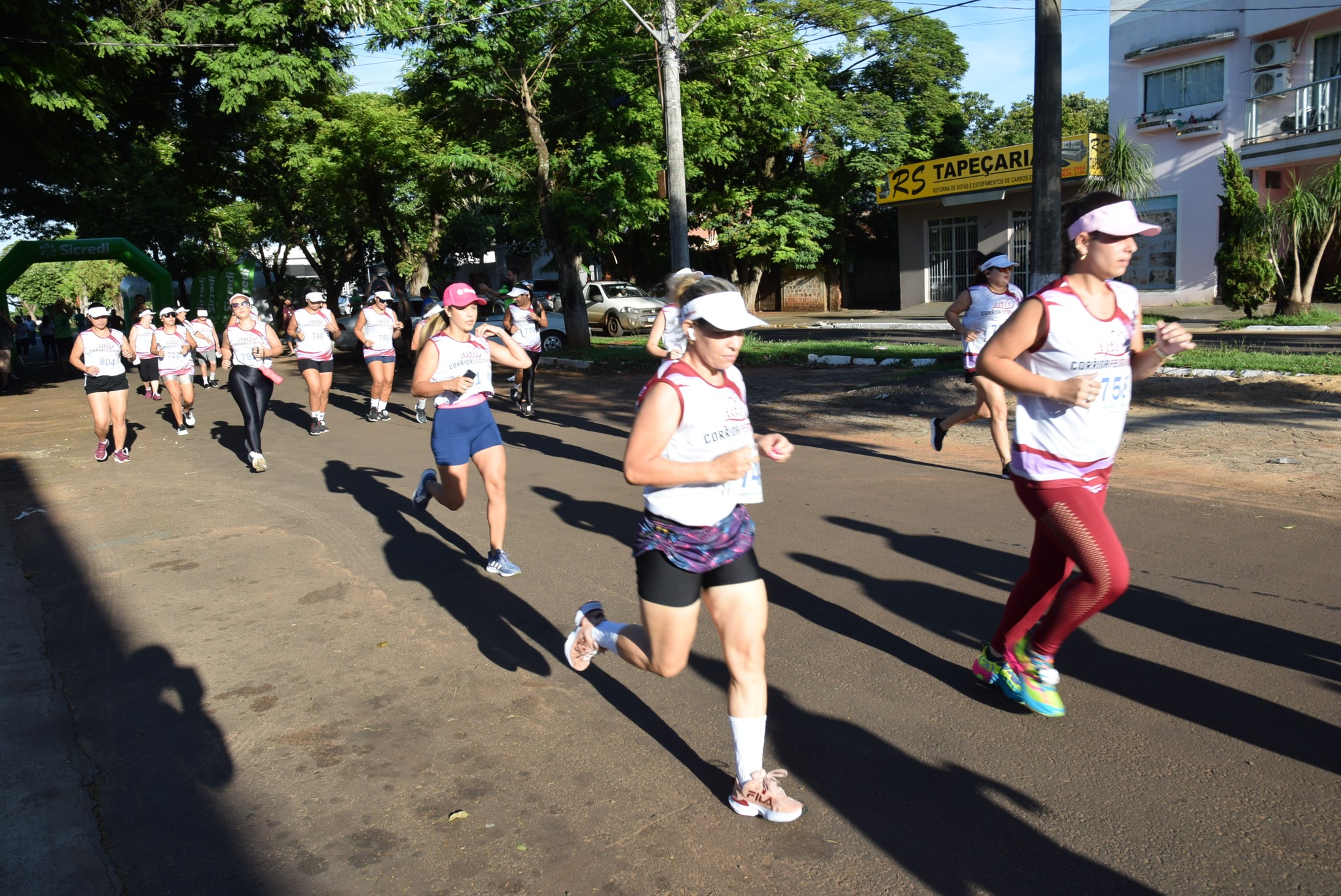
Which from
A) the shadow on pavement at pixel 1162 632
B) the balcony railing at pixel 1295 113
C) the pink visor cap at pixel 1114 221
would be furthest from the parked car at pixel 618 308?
the pink visor cap at pixel 1114 221

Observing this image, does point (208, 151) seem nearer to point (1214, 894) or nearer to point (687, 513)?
point (687, 513)

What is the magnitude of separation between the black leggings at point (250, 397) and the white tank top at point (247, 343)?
0.26 ft

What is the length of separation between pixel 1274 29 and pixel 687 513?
28.3 meters

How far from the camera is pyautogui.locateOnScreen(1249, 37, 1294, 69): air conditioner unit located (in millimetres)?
25078

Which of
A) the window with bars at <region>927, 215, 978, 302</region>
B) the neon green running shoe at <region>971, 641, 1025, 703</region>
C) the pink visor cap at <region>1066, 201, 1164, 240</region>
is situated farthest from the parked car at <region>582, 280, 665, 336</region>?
the pink visor cap at <region>1066, 201, 1164, 240</region>

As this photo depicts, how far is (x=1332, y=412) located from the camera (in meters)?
9.95

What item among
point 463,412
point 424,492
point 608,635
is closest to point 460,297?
point 463,412

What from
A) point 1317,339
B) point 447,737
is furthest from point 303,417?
point 1317,339

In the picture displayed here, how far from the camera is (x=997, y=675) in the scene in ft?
13.5

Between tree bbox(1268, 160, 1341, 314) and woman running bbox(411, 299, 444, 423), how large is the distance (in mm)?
17786

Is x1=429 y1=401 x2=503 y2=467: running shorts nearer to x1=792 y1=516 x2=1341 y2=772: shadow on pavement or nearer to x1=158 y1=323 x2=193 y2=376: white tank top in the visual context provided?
x1=792 y1=516 x2=1341 y2=772: shadow on pavement

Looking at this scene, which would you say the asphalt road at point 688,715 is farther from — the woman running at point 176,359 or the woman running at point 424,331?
the woman running at point 176,359

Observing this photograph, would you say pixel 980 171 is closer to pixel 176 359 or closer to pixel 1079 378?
pixel 176 359

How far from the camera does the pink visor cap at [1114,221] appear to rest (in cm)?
357
